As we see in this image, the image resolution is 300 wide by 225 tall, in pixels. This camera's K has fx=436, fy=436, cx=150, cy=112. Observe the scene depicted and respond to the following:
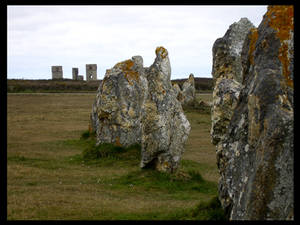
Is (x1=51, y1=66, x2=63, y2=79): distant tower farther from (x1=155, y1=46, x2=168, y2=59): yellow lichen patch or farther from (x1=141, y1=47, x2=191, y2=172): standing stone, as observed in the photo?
(x1=141, y1=47, x2=191, y2=172): standing stone

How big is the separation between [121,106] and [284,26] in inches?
490

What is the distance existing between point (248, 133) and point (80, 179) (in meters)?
7.65

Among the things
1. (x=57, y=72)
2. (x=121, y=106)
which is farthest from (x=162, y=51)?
(x=57, y=72)

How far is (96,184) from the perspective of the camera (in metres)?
12.6

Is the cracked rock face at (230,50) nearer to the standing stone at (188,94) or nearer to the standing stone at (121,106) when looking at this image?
the standing stone at (121,106)

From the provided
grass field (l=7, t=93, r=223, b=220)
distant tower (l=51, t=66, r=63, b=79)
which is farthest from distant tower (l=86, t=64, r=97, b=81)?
grass field (l=7, t=93, r=223, b=220)

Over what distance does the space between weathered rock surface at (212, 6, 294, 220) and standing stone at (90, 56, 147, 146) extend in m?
10.7

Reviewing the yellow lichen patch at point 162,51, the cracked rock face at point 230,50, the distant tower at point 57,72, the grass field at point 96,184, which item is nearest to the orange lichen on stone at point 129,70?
the grass field at point 96,184

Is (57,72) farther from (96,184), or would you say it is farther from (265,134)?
(265,134)

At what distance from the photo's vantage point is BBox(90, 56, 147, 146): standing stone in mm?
18297

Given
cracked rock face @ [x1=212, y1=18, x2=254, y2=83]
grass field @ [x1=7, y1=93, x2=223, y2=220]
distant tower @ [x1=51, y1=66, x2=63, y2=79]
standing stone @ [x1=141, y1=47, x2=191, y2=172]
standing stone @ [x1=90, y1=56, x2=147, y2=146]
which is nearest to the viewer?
grass field @ [x1=7, y1=93, x2=223, y2=220]

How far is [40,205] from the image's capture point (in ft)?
31.7
